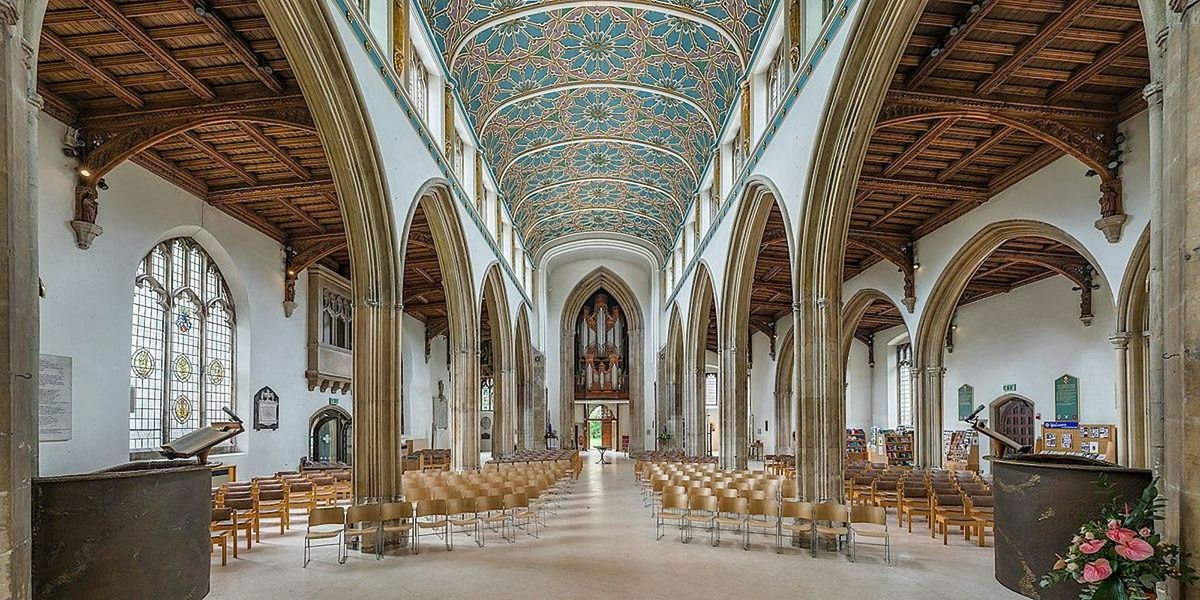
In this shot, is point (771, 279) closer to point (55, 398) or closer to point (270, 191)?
Result: point (270, 191)

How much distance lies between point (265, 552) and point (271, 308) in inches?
325

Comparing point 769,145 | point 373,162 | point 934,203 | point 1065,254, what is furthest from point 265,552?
point 1065,254

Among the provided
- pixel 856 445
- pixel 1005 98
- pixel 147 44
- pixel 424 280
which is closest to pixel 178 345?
pixel 147 44

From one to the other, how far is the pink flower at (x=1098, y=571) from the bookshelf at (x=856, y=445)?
24.5 metres

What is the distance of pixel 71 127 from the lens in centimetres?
1069

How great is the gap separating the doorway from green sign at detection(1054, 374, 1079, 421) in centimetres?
2291

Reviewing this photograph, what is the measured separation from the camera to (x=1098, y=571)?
3279mm

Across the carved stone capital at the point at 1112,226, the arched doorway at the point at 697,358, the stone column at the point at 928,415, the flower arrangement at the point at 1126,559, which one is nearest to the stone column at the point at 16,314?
the flower arrangement at the point at 1126,559

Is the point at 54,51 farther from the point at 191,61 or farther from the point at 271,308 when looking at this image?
the point at 271,308

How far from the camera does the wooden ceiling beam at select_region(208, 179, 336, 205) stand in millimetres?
13812

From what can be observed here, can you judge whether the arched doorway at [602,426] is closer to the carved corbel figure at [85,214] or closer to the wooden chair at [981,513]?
the wooden chair at [981,513]

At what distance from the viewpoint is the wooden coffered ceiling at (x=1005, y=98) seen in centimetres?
873

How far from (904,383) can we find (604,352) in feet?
44.6

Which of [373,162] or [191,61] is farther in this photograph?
[373,162]
